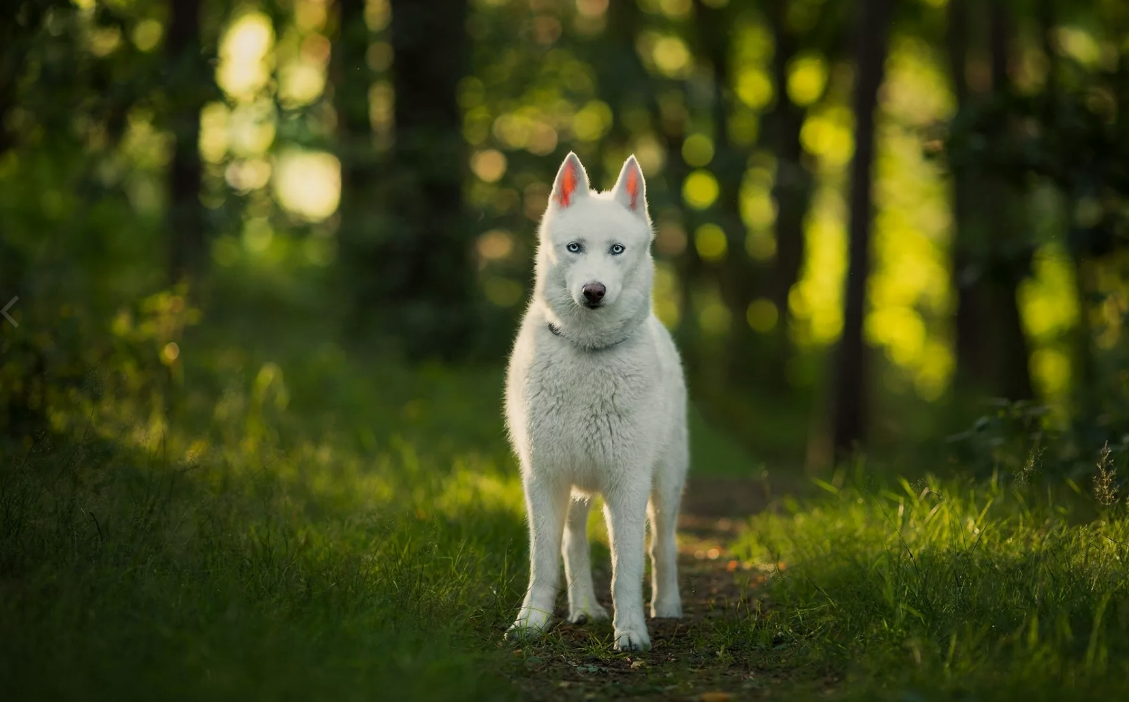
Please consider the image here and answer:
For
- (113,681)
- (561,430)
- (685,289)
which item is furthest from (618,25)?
(113,681)

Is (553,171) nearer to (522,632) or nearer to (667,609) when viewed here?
(667,609)

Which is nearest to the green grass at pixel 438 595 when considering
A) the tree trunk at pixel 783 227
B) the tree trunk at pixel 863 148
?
the tree trunk at pixel 863 148

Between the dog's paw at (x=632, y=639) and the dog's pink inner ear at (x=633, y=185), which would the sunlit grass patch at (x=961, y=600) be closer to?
the dog's paw at (x=632, y=639)

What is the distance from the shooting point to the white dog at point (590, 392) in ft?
16.8

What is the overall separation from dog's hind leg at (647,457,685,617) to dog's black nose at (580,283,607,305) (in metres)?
1.19

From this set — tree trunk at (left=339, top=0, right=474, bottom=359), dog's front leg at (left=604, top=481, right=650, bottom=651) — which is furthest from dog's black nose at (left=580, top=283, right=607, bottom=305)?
tree trunk at (left=339, top=0, right=474, bottom=359)

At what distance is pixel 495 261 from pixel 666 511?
9.78 meters

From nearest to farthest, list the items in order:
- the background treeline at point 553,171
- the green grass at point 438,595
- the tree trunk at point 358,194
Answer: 1. the green grass at point 438,595
2. the background treeline at point 553,171
3. the tree trunk at point 358,194

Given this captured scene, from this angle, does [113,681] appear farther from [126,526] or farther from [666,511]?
[666,511]

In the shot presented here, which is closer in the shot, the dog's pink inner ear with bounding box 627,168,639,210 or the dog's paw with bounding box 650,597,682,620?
the dog's pink inner ear with bounding box 627,168,639,210

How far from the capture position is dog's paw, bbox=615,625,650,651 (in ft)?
16.3

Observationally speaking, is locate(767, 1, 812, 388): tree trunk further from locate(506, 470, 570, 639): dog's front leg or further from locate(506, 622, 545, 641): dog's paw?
locate(506, 622, 545, 641): dog's paw

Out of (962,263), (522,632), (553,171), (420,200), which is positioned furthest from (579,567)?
(962,263)

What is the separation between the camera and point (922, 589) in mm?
4668
